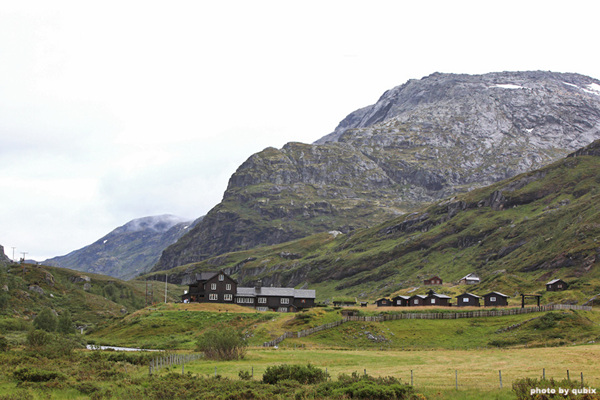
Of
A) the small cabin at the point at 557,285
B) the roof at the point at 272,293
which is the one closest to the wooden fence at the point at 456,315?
the small cabin at the point at 557,285

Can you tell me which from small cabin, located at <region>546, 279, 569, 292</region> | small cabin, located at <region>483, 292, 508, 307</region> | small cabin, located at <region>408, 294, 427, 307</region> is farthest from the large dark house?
small cabin, located at <region>546, 279, 569, 292</region>

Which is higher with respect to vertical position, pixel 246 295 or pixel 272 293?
pixel 272 293

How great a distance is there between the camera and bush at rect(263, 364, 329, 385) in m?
40.8

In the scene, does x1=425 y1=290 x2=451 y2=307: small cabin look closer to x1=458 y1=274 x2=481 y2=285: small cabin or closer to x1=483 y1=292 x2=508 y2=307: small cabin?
x1=483 y1=292 x2=508 y2=307: small cabin

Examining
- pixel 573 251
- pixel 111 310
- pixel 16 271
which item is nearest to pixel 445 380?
pixel 573 251

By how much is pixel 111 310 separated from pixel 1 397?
148001mm

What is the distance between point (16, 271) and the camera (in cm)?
17050

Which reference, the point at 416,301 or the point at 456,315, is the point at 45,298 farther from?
the point at 456,315

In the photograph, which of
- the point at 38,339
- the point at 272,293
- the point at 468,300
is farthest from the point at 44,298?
the point at 468,300

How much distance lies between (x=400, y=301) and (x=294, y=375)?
299 ft

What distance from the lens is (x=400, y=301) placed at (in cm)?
12775

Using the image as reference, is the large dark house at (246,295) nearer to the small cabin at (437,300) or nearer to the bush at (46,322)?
the small cabin at (437,300)

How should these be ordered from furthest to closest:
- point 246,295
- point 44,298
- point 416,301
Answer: point 44,298 → point 246,295 → point 416,301

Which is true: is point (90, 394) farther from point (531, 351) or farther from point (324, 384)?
point (531, 351)
